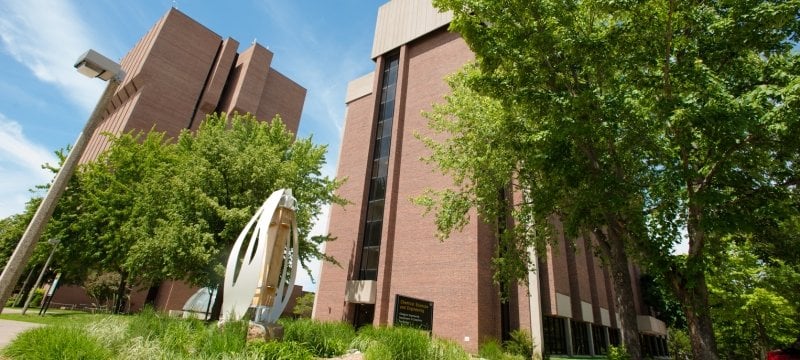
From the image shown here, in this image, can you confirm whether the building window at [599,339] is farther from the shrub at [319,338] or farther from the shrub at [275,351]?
the shrub at [275,351]

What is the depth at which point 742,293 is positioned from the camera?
74.4ft

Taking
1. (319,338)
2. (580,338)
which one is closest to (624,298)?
(319,338)

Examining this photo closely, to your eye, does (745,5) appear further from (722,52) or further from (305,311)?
(305,311)

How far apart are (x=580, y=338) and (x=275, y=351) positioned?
29.8m

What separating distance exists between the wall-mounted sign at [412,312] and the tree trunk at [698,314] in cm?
943

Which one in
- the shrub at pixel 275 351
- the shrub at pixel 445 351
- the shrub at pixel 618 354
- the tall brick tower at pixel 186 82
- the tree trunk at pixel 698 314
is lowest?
the shrub at pixel 275 351

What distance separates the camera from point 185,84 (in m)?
49.5

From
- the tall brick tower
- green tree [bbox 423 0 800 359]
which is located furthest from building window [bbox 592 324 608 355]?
the tall brick tower

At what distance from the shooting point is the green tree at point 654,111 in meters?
8.82

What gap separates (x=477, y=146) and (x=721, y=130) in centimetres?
774

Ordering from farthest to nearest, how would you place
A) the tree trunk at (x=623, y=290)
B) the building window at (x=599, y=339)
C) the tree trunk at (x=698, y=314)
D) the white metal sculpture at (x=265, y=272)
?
the building window at (x=599, y=339), the tree trunk at (x=623, y=290), the white metal sculpture at (x=265, y=272), the tree trunk at (x=698, y=314)

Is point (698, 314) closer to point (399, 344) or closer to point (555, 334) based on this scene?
point (399, 344)

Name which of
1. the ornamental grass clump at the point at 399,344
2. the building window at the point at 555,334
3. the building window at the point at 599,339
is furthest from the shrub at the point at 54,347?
the building window at the point at 599,339

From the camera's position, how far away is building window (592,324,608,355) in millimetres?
32594
